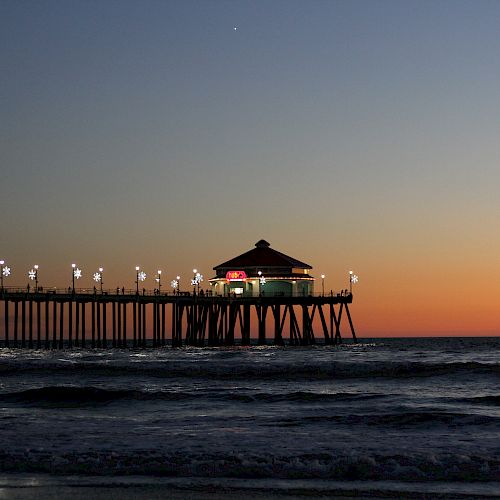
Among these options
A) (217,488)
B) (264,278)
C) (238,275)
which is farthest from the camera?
(238,275)

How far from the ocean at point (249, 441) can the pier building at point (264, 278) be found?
62.6 meters

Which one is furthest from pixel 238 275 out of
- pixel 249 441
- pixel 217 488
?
pixel 217 488

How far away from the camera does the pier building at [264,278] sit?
296 ft

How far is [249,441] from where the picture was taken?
13453 mm

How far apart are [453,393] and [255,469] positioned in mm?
15233

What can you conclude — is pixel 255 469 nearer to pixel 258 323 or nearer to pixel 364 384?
pixel 364 384

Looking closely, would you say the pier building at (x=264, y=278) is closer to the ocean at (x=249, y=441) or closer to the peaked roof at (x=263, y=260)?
the peaked roof at (x=263, y=260)

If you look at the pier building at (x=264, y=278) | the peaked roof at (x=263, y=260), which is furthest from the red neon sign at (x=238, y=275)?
the peaked roof at (x=263, y=260)

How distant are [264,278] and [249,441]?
76562 millimetres

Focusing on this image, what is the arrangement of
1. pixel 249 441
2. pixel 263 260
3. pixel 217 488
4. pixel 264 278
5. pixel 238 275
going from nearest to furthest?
pixel 217 488
pixel 249 441
pixel 264 278
pixel 238 275
pixel 263 260

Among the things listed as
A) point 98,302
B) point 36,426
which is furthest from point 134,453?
point 98,302

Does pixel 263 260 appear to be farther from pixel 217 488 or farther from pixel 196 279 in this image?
pixel 217 488

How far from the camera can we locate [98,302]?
70250mm

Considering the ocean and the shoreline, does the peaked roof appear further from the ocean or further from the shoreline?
the shoreline
